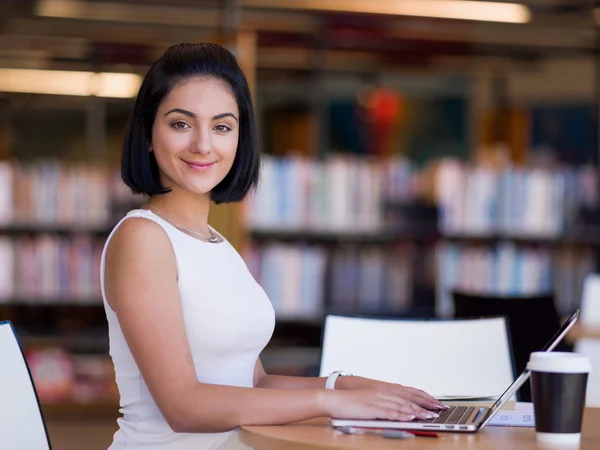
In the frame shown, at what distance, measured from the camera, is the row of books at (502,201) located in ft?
17.5

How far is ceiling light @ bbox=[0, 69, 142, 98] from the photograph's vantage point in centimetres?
637

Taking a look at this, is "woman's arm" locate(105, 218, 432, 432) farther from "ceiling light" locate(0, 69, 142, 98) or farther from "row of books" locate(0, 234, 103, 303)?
"ceiling light" locate(0, 69, 142, 98)

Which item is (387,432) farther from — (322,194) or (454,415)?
(322,194)

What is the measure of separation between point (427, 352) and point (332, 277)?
265cm

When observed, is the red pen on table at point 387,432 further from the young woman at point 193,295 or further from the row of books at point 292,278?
the row of books at point 292,278

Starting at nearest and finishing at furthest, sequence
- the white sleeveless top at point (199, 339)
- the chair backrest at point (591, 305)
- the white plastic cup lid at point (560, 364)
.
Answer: the white plastic cup lid at point (560, 364) < the white sleeveless top at point (199, 339) < the chair backrest at point (591, 305)

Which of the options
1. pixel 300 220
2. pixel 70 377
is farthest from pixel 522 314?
pixel 70 377

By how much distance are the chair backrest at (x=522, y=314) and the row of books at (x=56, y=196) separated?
2.63m

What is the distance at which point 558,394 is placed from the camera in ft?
5.04

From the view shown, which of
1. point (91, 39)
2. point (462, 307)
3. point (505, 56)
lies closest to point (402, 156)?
point (505, 56)

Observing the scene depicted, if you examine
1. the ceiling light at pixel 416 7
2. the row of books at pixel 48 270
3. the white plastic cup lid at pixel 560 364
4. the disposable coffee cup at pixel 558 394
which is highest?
the ceiling light at pixel 416 7

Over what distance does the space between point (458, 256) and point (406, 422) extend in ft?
12.2

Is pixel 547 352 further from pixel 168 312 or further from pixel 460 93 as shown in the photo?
pixel 460 93

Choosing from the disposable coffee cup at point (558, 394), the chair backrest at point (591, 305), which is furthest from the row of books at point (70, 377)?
the disposable coffee cup at point (558, 394)
